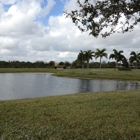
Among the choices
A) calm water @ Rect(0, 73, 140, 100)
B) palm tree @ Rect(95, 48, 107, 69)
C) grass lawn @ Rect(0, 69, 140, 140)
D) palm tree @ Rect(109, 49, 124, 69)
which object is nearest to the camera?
grass lawn @ Rect(0, 69, 140, 140)

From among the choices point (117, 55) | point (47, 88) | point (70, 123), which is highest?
point (117, 55)

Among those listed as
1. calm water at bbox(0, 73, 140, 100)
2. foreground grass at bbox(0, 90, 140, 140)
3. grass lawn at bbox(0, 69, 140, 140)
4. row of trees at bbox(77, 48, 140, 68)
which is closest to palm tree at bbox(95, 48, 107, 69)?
row of trees at bbox(77, 48, 140, 68)

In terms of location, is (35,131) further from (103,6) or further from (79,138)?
(103,6)

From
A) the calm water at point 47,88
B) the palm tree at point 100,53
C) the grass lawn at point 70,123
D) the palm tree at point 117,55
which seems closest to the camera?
the grass lawn at point 70,123

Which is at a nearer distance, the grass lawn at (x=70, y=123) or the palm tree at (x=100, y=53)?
the grass lawn at (x=70, y=123)

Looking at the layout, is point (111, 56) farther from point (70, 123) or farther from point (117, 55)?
point (70, 123)

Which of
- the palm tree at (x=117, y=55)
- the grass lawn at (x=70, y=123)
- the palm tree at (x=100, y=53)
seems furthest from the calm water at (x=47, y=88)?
the palm tree at (x=117, y=55)

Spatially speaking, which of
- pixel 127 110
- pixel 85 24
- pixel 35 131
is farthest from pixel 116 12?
pixel 35 131

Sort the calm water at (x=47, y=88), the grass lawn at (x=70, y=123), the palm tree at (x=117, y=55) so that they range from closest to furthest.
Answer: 1. the grass lawn at (x=70, y=123)
2. the calm water at (x=47, y=88)
3. the palm tree at (x=117, y=55)

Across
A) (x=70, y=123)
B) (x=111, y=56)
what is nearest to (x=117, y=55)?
(x=111, y=56)

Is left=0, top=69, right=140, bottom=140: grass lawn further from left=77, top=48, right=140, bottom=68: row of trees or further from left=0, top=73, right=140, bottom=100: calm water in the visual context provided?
left=77, top=48, right=140, bottom=68: row of trees

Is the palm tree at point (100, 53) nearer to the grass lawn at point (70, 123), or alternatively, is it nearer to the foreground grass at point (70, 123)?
the grass lawn at point (70, 123)

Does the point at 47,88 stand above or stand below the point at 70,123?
below

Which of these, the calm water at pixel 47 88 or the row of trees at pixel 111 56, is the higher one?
the row of trees at pixel 111 56
